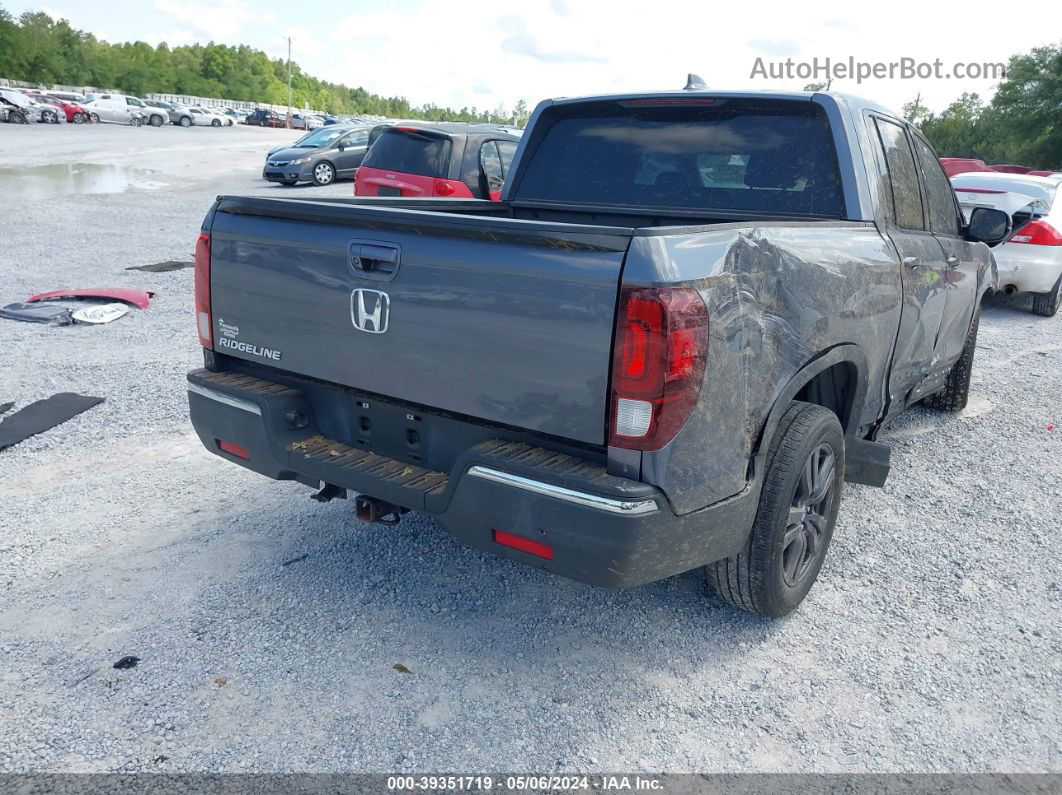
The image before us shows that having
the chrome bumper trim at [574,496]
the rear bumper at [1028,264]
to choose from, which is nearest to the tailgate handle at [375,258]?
the chrome bumper trim at [574,496]

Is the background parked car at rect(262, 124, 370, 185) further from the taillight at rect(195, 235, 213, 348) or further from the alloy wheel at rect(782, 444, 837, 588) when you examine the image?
the alloy wheel at rect(782, 444, 837, 588)

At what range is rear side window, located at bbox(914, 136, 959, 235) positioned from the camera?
470 centimetres

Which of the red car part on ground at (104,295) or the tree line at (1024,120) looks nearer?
the red car part on ground at (104,295)

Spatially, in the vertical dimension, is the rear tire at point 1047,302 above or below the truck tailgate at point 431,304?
below

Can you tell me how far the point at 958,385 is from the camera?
6.09m

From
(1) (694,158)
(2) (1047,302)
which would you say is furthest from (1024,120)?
(1) (694,158)

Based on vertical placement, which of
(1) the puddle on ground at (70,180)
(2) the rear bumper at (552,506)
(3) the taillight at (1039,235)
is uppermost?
(3) the taillight at (1039,235)

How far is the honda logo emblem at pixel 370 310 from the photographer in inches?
116

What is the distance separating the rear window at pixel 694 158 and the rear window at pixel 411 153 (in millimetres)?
5949

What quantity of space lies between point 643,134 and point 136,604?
314 cm

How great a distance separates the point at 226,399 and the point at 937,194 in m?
3.96

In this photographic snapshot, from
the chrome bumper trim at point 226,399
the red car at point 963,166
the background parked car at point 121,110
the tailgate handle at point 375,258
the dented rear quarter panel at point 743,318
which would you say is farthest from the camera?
the background parked car at point 121,110

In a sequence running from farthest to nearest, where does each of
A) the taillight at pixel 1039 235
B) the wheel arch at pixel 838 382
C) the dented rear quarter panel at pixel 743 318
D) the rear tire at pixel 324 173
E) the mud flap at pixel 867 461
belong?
1. the rear tire at pixel 324 173
2. the taillight at pixel 1039 235
3. the mud flap at pixel 867 461
4. the wheel arch at pixel 838 382
5. the dented rear quarter panel at pixel 743 318

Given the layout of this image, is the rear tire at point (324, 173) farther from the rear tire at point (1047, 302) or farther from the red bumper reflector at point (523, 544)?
the red bumper reflector at point (523, 544)
